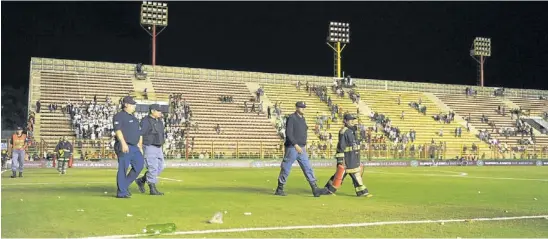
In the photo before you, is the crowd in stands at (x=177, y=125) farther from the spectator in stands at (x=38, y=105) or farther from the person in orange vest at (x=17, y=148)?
the person in orange vest at (x=17, y=148)

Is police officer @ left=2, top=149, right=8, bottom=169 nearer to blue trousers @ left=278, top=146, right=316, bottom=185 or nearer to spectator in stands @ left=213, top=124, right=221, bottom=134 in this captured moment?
spectator in stands @ left=213, top=124, right=221, bottom=134

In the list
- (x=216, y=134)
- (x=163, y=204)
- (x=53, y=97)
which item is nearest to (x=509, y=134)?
(x=216, y=134)

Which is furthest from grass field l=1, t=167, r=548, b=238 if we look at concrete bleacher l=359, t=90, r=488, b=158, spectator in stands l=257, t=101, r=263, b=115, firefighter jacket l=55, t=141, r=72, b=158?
spectator in stands l=257, t=101, r=263, b=115

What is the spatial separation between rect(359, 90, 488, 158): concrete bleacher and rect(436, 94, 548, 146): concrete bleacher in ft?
6.82

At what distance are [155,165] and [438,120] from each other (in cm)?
4030

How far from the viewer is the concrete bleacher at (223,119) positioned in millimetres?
35000

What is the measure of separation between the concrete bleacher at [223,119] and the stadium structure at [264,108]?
7 centimetres

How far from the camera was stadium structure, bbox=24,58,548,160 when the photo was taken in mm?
34906

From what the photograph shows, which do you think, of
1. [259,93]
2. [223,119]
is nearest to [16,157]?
[223,119]

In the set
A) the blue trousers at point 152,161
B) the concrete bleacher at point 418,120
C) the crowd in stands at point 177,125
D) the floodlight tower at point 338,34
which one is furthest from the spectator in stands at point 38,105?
the floodlight tower at point 338,34

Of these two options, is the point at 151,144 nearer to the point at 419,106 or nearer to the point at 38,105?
the point at 38,105

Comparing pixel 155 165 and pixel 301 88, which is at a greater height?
pixel 301 88

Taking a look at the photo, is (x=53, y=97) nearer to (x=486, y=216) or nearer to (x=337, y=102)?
(x=337, y=102)

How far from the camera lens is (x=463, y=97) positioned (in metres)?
55.1
